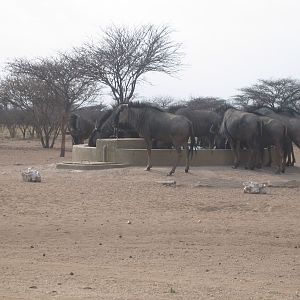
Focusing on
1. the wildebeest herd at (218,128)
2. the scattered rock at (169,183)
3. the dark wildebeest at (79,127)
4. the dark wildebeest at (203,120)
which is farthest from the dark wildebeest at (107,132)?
the dark wildebeest at (79,127)

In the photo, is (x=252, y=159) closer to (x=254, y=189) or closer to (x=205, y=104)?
(x=254, y=189)

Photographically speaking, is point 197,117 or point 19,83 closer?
point 197,117

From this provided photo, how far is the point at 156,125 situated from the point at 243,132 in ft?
7.89

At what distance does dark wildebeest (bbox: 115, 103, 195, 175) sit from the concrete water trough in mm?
470

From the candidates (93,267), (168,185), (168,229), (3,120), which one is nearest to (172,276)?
(93,267)

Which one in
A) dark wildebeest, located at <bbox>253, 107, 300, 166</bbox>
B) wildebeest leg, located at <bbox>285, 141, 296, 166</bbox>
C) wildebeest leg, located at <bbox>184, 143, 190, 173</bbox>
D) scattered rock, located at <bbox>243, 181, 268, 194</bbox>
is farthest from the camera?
wildebeest leg, located at <bbox>285, 141, 296, 166</bbox>

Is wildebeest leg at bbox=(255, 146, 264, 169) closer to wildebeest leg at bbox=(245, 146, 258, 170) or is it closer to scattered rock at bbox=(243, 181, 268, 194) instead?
wildebeest leg at bbox=(245, 146, 258, 170)

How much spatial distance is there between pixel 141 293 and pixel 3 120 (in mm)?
51381

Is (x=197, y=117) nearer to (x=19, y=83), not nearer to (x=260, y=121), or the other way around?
(x=260, y=121)

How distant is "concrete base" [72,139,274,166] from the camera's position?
58.4 ft

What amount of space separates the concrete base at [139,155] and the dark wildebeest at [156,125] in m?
0.45

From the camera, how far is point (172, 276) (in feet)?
23.5

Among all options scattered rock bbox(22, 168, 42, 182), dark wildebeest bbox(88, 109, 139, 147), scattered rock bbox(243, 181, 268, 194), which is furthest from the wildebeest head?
scattered rock bbox(243, 181, 268, 194)

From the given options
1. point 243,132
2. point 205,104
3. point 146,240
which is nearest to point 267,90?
point 205,104
